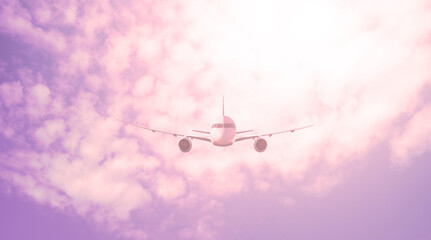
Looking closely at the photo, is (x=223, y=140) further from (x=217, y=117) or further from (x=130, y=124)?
(x=130, y=124)

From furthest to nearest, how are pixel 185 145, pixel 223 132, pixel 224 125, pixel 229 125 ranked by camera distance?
pixel 185 145 < pixel 229 125 < pixel 224 125 < pixel 223 132

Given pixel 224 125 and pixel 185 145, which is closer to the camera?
pixel 224 125

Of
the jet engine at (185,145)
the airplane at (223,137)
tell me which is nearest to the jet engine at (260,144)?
the airplane at (223,137)

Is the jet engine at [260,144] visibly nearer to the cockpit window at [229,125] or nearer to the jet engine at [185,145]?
the cockpit window at [229,125]

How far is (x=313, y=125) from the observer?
5097 centimetres

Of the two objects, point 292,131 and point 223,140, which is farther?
point 292,131

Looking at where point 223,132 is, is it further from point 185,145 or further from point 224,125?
point 185,145

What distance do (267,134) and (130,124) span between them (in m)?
18.9

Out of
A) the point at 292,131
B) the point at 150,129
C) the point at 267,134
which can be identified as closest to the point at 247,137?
the point at 267,134

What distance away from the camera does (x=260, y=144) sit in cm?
5059

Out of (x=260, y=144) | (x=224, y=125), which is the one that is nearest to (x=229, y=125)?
(x=224, y=125)

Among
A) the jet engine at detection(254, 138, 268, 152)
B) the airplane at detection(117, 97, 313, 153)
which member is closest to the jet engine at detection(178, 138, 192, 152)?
the airplane at detection(117, 97, 313, 153)

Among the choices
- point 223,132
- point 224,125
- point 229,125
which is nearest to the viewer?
point 223,132

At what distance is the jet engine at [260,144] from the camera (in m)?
50.5
